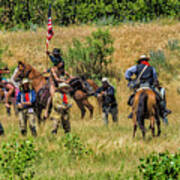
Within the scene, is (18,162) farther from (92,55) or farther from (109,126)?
(92,55)

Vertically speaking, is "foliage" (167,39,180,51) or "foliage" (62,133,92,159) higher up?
"foliage" (167,39,180,51)

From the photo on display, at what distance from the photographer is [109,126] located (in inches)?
615

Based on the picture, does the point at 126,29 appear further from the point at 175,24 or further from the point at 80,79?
the point at 80,79

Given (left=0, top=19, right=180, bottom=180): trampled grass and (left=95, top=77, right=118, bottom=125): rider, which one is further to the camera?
(left=95, top=77, right=118, bottom=125): rider

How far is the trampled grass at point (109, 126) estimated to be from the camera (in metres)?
9.42

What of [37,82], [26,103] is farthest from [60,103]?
[37,82]

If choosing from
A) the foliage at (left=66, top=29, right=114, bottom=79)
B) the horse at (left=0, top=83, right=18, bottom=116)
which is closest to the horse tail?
the horse at (left=0, top=83, right=18, bottom=116)

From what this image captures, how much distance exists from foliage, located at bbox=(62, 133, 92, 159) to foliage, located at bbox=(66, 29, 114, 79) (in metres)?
17.1

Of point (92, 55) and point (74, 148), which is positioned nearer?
point (74, 148)

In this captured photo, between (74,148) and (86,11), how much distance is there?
23.8 meters

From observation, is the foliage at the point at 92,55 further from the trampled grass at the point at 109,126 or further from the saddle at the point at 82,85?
the saddle at the point at 82,85

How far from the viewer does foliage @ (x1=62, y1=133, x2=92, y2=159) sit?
34.1 ft

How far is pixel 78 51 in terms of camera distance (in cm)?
2844

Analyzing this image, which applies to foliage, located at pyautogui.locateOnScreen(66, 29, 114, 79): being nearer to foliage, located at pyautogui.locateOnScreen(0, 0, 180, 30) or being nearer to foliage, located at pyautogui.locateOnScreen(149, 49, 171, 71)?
foliage, located at pyautogui.locateOnScreen(149, 49, 171, 71)
